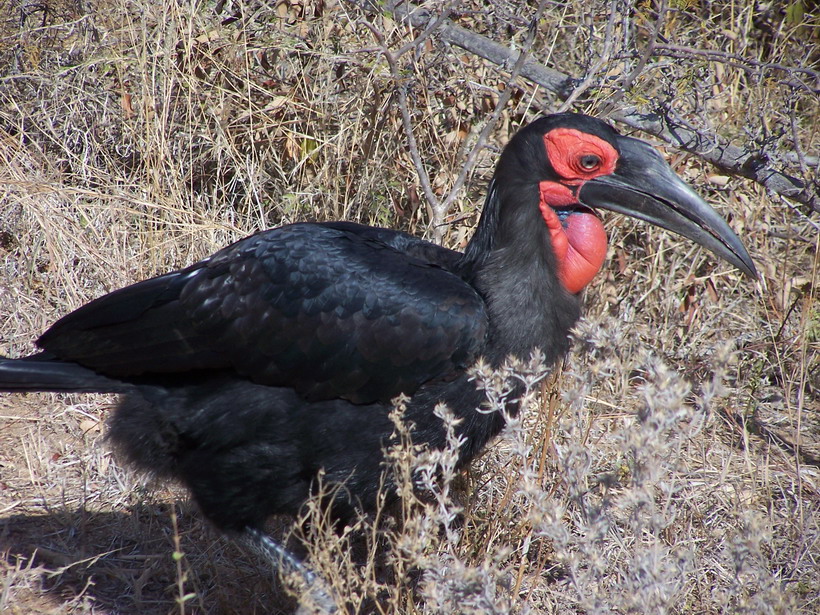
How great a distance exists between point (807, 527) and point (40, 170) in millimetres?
4391

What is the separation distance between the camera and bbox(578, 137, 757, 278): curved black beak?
115 inches

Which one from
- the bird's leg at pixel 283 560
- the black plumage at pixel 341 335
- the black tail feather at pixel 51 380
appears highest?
the black plumage at pixel 341 335

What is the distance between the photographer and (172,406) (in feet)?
10.1

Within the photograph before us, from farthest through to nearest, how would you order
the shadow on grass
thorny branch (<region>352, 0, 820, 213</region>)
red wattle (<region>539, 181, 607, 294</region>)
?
thorny branch (<region>352, 0, 820, 213</region>) < the shadow on grass < red wattle (<region>539, 181, 607, 294</region>)

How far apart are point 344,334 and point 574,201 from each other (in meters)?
0.95

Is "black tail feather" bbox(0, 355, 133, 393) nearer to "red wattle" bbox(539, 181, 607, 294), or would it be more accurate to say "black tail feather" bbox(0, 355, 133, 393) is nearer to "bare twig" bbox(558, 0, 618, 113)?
"red wattle" bbox(539, 181, 607, 294)

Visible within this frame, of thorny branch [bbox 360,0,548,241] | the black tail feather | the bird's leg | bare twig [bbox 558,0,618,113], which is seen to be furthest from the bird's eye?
the black tail feather

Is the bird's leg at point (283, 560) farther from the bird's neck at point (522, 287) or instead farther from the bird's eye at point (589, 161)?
the bird's eye at point (589, 161)

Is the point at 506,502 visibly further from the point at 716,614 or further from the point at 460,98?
the point at 460,98

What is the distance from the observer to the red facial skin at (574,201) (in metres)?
3.01

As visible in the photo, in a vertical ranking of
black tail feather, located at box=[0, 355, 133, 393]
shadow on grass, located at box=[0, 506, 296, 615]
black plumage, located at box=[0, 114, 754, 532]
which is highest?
black plumage, located at box=[0, 114, 754, 532]

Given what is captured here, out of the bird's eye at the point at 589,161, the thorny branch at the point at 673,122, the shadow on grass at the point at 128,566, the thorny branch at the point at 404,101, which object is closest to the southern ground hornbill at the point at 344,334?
the bird's eye at the point at 589,161

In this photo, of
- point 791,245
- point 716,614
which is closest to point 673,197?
point 716,614

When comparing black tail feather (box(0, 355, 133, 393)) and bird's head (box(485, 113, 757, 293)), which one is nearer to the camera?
bird's head (box(485, 113, 757, 293))
